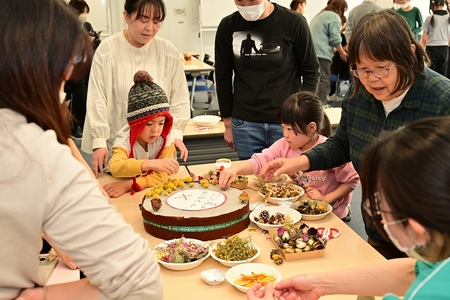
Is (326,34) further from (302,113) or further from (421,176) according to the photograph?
(421,176)

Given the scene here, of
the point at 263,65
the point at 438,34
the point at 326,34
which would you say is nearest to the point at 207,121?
the point at 263,65

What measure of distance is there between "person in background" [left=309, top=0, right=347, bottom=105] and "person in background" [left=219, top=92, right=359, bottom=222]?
3634 mm

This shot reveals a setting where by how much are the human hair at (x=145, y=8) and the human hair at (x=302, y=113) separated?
782 millimetres

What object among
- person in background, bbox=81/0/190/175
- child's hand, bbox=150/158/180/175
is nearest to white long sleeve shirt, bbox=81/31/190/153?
person in background, bbox=81/0/190/175

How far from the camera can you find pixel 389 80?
1.67m

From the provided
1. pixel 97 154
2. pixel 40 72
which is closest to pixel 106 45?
pixel 97 154

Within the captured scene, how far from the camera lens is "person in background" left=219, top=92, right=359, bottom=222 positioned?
2279 mm

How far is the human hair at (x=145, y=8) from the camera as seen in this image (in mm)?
2334

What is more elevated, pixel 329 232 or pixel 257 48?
pixel 257 48

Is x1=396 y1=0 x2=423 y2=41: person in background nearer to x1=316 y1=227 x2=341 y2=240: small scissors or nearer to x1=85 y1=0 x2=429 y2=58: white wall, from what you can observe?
x1=85 y1=0 x2=429 y2=58: white wall

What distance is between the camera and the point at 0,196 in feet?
2.58

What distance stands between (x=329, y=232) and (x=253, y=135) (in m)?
1.04

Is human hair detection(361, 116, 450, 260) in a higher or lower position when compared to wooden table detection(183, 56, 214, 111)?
higher

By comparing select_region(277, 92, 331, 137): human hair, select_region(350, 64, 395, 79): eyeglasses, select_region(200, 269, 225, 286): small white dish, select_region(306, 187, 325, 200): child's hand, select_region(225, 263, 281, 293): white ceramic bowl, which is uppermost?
select_region(350, 64, 395, 79): eyeglasses
